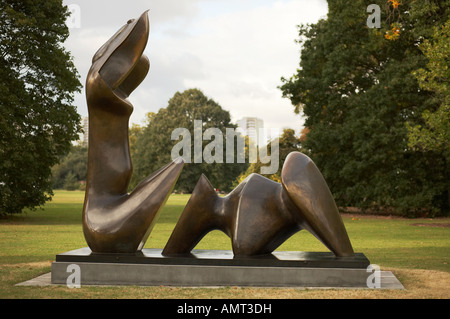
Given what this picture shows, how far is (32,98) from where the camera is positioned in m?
21.4

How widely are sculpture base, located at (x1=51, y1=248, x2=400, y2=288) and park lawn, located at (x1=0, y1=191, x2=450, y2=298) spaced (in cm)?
22

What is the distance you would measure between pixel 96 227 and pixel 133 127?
57863 mm

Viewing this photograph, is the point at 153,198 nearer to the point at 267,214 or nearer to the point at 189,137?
the point at 267,214

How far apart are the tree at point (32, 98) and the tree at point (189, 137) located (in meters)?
26.4

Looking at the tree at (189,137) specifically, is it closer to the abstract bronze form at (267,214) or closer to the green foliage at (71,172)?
the green foliage at (71,172)

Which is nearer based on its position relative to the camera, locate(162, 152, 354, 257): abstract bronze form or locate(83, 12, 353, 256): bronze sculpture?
locate(162, 152, 354, 257): abstract bronze form

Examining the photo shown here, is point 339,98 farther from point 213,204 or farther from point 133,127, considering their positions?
point 133,127

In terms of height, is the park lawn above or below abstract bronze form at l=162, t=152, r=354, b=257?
below

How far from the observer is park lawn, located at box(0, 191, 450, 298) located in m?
6.60

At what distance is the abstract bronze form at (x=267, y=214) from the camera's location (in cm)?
728
